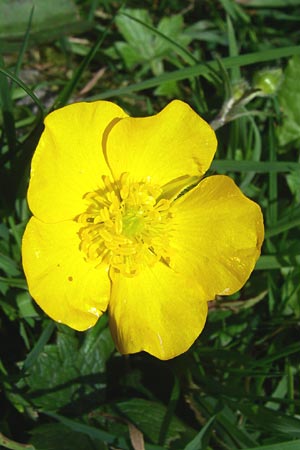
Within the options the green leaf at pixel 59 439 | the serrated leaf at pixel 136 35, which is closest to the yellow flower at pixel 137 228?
the green leaf at pixel 59 439

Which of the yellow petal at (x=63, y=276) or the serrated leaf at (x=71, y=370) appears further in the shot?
the serrated leaf at (x=71, y=370)

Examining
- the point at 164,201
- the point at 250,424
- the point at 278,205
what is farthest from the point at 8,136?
the point at 250,424

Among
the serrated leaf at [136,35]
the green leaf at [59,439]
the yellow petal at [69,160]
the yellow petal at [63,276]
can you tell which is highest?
the serrated leaf at [136,35]

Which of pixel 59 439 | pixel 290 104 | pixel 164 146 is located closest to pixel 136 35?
pixel 290 104

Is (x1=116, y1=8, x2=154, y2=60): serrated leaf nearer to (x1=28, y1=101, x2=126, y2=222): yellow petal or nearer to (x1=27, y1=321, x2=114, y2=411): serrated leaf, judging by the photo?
(x1=28, y1=101, x2=126, y2=222): yellow petal

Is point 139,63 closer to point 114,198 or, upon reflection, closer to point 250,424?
point 114,198

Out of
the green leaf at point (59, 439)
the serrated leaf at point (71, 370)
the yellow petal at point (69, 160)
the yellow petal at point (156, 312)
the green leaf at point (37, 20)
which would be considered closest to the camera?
the yellow petal at point (69, 160)

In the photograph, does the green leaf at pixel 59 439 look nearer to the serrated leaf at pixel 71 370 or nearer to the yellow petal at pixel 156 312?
the serrated leaf at pixel 71 370

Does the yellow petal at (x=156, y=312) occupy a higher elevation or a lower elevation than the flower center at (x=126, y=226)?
lower
